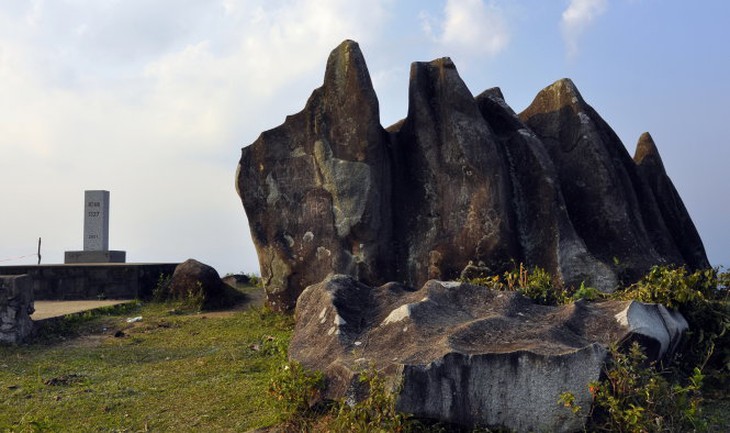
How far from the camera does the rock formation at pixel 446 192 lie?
9422 mm

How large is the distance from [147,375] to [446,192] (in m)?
4.37

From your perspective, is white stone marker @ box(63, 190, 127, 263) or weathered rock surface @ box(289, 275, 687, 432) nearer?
weathered rock surface @ box(289, 275, 687, 432)

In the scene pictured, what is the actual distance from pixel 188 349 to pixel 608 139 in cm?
646

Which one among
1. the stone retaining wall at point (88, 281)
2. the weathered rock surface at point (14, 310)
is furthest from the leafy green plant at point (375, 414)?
the stone retaining wall at point (88, 281)

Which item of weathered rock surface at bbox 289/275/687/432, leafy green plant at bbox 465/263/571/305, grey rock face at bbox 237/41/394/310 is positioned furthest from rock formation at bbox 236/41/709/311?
weathered rock surface at bbox 289/275/687/432

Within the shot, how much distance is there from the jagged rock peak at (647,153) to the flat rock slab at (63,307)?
9270 millimetres

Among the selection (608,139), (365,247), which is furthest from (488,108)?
(365,247)

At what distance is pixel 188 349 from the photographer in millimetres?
9445

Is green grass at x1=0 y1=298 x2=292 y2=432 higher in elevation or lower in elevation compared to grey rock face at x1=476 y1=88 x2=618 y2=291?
lower

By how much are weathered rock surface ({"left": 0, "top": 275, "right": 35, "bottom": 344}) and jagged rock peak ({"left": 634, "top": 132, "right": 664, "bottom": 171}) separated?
30.0ft

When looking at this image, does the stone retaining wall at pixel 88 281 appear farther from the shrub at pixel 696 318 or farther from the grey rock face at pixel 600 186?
the shrub at pixel 696 318

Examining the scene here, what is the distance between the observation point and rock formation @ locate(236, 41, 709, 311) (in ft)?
30.9

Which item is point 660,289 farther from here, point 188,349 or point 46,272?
point 46,272

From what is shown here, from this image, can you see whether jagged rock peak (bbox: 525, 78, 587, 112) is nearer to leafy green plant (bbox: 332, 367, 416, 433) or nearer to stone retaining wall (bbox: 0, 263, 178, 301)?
leafy green plant (bbox: 332, 367, 416, 433)
